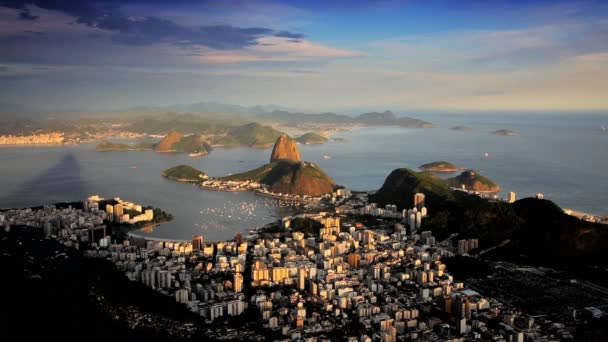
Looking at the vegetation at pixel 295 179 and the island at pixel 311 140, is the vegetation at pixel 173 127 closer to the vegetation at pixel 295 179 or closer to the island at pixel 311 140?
the island at pixel 311 140

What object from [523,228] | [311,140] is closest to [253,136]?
[311,140]

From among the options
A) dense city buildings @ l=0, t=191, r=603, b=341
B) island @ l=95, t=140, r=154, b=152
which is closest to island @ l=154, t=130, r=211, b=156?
island @ l=95, t=140, r=154, b=152

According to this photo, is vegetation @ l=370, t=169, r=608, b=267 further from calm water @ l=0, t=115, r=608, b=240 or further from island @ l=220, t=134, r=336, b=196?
calm water @ l=0, t=115, r=608, b=240

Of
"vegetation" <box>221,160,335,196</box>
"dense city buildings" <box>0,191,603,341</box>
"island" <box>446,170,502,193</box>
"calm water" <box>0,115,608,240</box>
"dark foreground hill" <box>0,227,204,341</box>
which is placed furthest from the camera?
"island" <box>446,170,502,193</box>

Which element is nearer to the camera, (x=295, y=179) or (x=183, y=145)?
(x=295, y=179)

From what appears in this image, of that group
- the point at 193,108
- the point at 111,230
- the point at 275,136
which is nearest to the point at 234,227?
the point at 111,230

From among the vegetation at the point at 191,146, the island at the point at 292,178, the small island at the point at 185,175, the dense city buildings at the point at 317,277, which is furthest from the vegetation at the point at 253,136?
the dense city buildings at the point at 317,277

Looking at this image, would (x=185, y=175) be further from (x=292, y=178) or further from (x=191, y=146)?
(x=191, y=146)
